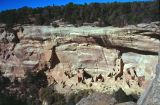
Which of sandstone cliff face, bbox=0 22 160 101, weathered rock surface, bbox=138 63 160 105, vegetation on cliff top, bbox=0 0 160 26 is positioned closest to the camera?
weathered rock surface, bbox=138 63 160 105

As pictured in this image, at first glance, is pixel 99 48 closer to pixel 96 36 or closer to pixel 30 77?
pixel 96 36

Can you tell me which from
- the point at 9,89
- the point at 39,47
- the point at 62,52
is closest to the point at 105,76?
the point at 62,52

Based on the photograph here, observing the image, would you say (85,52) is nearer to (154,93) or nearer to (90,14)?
(90,14)

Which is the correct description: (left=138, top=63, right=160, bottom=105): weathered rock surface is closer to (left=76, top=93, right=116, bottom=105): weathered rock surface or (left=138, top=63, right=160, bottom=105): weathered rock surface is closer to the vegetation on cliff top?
(left=76, top=93, right=116, bottom=105): weathered rock surface

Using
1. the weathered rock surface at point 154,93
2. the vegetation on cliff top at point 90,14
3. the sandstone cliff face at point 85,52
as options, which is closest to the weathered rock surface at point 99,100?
the weathered rock surface at point 154,93

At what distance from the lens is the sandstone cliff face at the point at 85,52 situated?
108 feet

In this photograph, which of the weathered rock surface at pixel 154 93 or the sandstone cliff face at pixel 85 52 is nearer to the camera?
the weathered rock surface at pixel 154 93

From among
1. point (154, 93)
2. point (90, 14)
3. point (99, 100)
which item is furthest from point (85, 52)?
point (154, 93)

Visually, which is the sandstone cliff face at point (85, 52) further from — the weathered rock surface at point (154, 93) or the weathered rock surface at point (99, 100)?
the weathered rock surface at point (154, 93)

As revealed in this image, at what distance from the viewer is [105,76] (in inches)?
1442

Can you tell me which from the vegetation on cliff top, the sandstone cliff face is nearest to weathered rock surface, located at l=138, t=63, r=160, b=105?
the sandstone cliff face

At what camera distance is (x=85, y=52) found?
1468 inches

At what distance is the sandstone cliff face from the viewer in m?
33.0

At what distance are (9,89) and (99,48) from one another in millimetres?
11171
